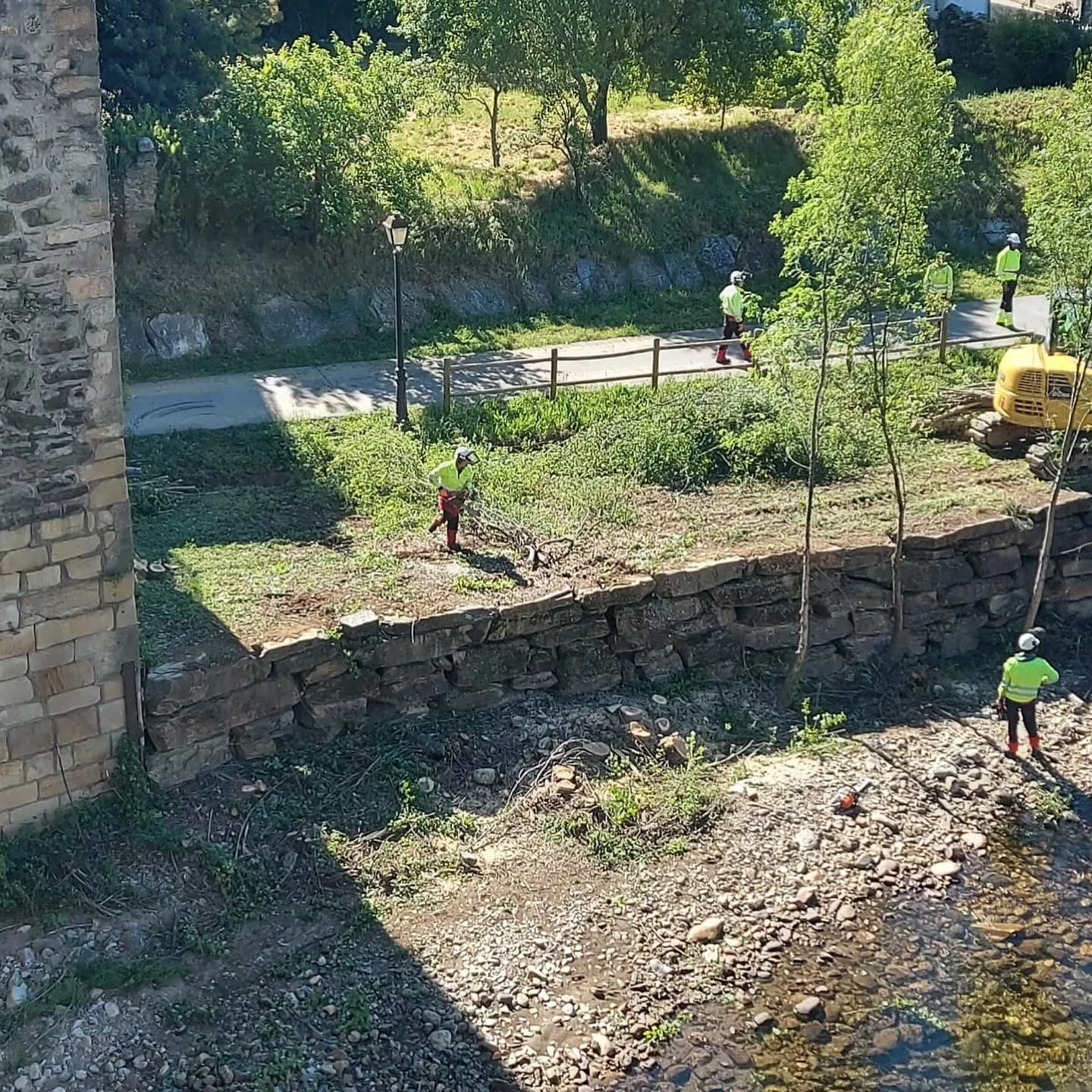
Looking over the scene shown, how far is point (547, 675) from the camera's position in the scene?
16.9m

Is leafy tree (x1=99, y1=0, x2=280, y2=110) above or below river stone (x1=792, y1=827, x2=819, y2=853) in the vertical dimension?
above

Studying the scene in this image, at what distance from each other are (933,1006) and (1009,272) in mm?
15658

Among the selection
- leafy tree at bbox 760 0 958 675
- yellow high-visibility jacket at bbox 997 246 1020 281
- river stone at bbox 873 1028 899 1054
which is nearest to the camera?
river stone at bbox 873 1028 899 1054

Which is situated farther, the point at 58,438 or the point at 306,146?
the point at 306,146

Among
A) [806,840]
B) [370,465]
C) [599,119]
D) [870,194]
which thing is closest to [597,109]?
[599,119]

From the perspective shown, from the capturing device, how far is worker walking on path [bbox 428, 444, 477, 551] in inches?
689

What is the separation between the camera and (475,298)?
88.4ft

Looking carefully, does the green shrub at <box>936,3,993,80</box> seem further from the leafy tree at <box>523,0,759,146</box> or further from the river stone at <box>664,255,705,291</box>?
the river stone at <box>664,255,705,291</box>

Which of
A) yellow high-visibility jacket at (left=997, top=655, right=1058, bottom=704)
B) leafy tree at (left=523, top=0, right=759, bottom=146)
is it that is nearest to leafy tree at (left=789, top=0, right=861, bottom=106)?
leafy tree at (left=523, top=0, right=759, bottom=146)

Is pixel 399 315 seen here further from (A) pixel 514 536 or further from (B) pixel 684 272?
(B) pixel 684 272

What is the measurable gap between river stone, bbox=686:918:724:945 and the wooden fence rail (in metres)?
9.86

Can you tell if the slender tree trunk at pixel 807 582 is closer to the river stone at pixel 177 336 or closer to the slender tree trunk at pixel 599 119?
the river stone at pixel 177 336

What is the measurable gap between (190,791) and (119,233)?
1275cm

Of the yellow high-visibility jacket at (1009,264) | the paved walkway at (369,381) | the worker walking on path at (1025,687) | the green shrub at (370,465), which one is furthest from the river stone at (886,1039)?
the yellow high-visibility jacket at (1009,264)
